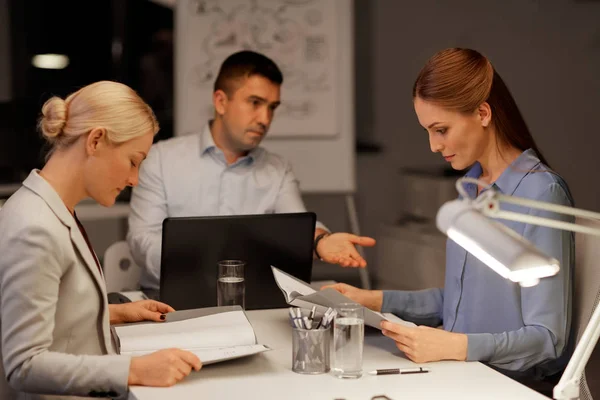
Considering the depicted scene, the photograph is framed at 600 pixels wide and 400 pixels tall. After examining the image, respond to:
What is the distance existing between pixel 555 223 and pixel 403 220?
423 centimetres

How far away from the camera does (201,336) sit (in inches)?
72.9

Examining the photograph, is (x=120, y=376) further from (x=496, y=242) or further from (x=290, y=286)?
(x=496, y=242)

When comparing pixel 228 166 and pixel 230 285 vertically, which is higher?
pixel 228 166

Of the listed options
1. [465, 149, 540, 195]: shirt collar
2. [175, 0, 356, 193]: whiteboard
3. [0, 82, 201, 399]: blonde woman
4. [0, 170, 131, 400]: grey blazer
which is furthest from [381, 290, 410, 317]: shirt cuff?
[175, 0, 356, 193]: whiteboard

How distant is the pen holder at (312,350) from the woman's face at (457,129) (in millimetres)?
587

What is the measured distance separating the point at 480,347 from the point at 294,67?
9.79 feet

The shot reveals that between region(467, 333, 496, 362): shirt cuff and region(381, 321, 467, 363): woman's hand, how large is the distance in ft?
0.04

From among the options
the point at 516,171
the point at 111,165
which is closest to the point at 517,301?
the point at 516,171

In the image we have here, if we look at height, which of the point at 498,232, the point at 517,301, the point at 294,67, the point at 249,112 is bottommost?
the point at 517,301

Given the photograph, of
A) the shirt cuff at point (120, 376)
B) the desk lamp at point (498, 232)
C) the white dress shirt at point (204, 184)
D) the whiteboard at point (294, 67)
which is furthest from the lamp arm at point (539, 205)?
the whiteboard at point (294, 67)

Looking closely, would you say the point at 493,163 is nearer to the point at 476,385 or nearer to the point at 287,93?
the point at 476,385

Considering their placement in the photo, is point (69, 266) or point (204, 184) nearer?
point (69, 266)

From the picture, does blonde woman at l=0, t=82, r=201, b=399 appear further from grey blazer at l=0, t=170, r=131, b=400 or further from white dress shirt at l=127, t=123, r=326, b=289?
white dress shirt at l=127, t=123, r=326, b=289

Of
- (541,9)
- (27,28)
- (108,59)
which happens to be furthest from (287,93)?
(541,9)
